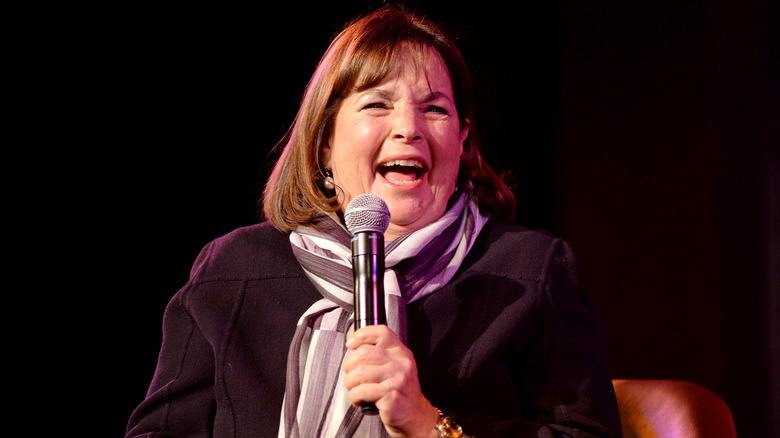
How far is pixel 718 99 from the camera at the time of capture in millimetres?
2750

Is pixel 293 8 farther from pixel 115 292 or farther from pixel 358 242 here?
pixel 358 242

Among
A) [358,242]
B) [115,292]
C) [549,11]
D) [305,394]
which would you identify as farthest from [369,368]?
[549,11]

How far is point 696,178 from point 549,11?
98 centimetres

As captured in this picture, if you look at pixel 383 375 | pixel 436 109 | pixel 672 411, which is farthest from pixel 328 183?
pixel 672 411

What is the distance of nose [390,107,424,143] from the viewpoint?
1.48 metres

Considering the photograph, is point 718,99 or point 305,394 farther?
point 718,99

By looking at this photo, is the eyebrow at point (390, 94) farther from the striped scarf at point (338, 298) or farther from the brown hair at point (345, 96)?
the striped scarf at point (338, 298)

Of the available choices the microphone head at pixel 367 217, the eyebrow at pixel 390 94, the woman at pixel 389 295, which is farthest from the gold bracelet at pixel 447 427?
the eyebrow at pixel 390 94

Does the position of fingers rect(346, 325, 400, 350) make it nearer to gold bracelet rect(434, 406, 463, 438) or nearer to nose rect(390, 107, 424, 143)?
gold bracelet rect(434, 406, 463, 438)

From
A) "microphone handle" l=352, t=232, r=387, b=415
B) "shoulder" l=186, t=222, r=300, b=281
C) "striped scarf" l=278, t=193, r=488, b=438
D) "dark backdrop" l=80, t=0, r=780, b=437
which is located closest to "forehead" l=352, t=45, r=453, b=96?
"striped scarf" l=278, t=193, r=488, b=438

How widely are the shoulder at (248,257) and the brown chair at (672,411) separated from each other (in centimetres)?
87

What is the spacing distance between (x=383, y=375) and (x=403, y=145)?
0.58m

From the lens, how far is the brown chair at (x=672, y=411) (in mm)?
1544

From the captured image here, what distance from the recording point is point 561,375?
4.52ft
